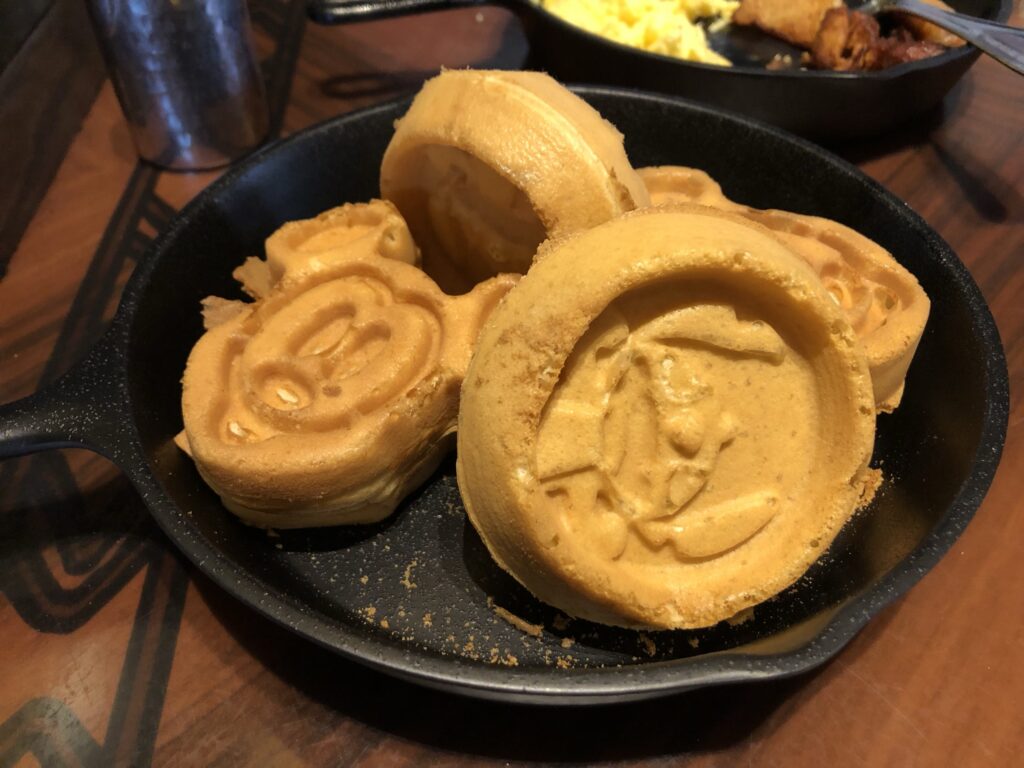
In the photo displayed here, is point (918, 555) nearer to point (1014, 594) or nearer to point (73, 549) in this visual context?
point (1014, 594)

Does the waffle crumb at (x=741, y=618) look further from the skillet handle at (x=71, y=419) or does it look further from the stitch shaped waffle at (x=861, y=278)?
the skillet handle at (x=71, y=419)

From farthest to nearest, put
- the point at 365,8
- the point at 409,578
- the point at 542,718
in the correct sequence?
the point at 365,8 < the point at 409,578 < the point at 542,718

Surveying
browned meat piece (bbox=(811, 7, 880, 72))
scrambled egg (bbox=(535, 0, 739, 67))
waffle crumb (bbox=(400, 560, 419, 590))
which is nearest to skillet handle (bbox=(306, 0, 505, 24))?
scrambled egg (bbox=(535, 0, 739, 67))

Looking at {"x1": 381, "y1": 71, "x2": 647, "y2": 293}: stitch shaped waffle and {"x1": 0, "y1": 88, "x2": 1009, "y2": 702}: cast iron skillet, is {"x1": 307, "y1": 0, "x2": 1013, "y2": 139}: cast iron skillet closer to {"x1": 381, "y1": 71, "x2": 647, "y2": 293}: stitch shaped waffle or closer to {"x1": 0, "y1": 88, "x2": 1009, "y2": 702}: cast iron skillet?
{"x1": 0, "y1": 88, "x2": 1009, "y2": 702}: cast iron skillet

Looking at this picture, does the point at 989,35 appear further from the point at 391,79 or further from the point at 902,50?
the point at 391,79

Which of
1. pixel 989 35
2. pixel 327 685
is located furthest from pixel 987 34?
pixel 327 685

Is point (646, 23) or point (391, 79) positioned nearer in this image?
point (646, 23)
